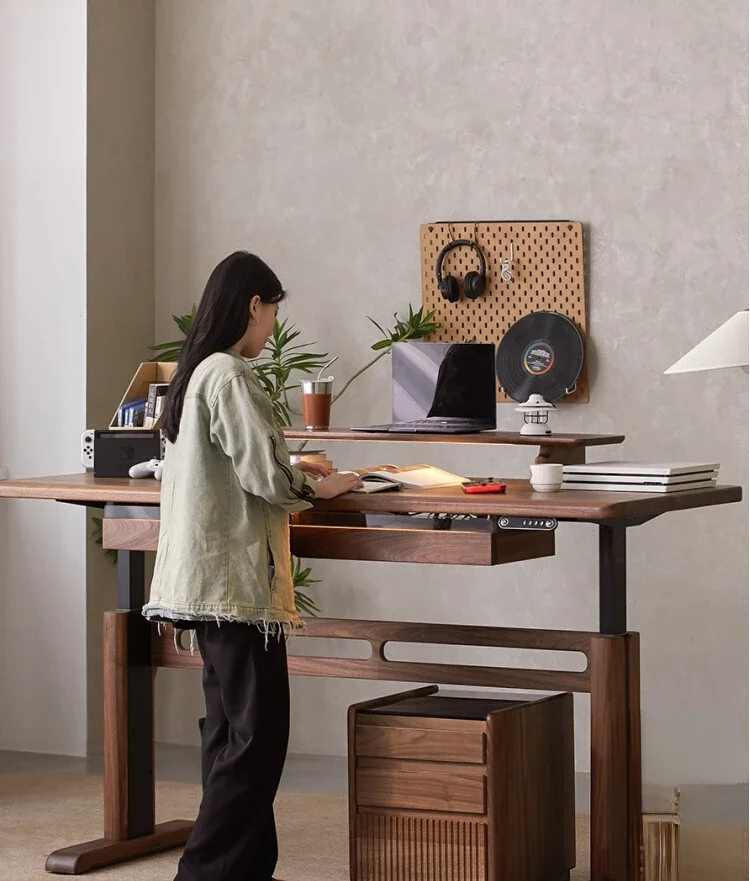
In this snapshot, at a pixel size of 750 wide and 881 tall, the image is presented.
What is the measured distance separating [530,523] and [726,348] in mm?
595

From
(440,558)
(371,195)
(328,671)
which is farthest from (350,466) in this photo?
(440,558)

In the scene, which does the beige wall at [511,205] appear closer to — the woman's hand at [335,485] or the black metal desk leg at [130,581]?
the black metal desk leg at [130,581]

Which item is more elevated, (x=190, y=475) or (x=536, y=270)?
(x=536, y=270)

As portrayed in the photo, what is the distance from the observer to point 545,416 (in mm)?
3951

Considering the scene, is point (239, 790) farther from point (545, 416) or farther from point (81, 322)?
point (81, 322)

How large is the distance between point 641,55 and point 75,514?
2401 mm

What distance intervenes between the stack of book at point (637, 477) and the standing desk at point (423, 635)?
40 mm

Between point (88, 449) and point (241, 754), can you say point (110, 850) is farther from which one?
point (88, 449)

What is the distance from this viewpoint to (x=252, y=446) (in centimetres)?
306

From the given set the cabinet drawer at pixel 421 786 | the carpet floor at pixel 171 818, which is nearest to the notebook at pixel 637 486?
the cabinet drawer at pixel 421 786

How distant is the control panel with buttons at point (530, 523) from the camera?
3078 mm

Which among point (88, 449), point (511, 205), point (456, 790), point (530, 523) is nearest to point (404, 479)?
point (530, 523)

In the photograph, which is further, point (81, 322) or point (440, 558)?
point (81, 322)

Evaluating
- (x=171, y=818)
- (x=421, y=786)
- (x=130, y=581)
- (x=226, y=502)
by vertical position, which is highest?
(x=226, y=502)
